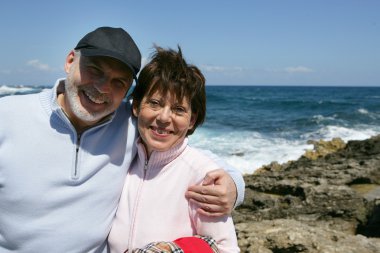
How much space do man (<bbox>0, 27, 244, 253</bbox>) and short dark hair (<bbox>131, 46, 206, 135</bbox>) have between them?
0.09 metres

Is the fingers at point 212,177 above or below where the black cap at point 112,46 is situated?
below

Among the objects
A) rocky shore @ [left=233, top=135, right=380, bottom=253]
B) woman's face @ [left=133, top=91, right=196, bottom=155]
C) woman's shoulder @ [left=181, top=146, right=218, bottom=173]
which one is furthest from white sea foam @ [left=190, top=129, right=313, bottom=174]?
woman's face @ [left=133, top=91, right=196, bottom=155]

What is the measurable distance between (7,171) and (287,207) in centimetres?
366

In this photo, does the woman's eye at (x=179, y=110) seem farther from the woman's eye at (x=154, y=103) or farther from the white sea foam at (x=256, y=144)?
the white sea foam at (x=256, y=144)

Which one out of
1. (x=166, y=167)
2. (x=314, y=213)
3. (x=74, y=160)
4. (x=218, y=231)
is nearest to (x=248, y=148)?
(x=314, y=213)

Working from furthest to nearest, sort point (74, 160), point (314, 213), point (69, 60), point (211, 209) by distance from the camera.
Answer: point (314, 213), point (69, 60), point (74, 160), point (211, 209)

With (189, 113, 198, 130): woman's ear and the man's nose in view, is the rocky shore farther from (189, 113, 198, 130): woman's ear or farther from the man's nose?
the man's nose

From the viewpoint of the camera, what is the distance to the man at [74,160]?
7.51 feet

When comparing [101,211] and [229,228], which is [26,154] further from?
[229,228]

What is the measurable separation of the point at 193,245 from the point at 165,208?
32cm

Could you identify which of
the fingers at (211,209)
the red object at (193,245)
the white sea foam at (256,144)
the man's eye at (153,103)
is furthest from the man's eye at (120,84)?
the white sea foam at (256,144)

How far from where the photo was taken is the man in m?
2.29

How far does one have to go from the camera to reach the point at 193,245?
2.16 metres

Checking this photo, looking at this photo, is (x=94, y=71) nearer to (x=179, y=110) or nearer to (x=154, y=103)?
(x=154, y=103)
